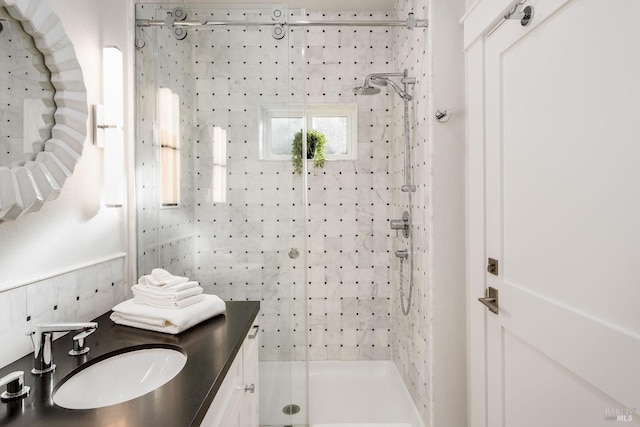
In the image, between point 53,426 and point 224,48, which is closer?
point 53,426

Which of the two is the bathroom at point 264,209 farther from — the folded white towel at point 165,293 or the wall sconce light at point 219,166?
the folded white towel at point 165,293

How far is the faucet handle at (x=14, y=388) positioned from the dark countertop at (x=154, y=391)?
0.02 meters

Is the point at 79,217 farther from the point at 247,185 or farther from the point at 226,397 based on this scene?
the point at 226,397

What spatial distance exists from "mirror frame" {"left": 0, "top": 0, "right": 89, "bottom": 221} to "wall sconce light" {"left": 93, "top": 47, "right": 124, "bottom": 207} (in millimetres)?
195

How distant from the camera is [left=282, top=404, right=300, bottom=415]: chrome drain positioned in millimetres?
1820

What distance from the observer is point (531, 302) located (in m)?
1.14

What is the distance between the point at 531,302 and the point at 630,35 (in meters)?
0.77

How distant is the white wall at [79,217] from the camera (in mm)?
1098

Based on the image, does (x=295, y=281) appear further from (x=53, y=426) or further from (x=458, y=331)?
(x=53, y=426)

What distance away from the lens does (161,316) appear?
1.26m

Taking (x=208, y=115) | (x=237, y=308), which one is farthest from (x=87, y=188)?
(x=237, y=308)

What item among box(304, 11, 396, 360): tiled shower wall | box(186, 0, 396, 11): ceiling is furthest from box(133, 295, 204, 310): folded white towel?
box(186, 0, 396, 11): ceiling

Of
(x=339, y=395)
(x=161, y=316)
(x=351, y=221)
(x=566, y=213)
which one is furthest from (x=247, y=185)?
(x=339, y=395)

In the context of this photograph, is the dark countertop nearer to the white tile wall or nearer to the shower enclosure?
the white tile wall
